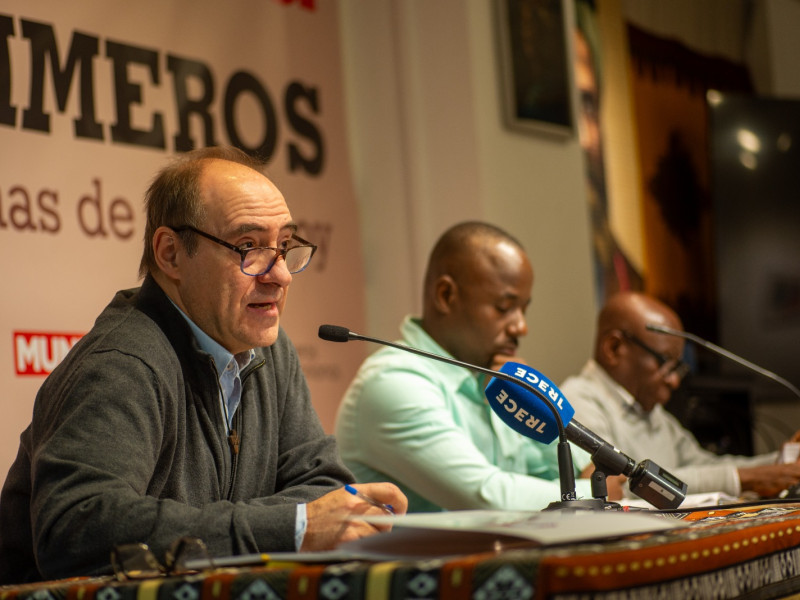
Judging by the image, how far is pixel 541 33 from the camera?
3.87 meters

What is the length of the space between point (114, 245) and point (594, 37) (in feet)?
9.38

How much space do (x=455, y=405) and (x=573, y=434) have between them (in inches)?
38.1

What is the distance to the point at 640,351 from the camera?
3580 millimetres

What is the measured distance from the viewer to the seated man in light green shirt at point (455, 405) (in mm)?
2418

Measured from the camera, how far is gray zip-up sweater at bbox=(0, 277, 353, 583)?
4.68 ft

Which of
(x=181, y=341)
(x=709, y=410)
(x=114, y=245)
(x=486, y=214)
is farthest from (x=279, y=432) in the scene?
(x=709, y=410)

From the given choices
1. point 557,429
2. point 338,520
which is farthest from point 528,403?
point 338,520

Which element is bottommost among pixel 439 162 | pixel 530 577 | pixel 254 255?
pixel 530 577

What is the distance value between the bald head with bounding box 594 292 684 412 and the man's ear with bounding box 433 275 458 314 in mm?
956

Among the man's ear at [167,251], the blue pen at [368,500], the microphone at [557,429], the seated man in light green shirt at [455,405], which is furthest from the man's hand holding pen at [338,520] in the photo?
the seated man in light green shirt at [455,405]

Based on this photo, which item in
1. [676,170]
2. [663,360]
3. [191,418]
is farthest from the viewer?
[676,170]

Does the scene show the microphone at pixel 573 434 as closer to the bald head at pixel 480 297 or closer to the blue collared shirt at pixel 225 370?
the blue collared shirt at pixel 225 370

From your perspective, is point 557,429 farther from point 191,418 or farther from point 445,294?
point 445,294

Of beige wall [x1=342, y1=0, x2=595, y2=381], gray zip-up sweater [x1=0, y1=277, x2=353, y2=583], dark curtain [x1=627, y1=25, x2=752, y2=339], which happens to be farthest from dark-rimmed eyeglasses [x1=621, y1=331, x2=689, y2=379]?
gray zip-up sweater [x1=0, y1=277, x2=353, y2=583]
